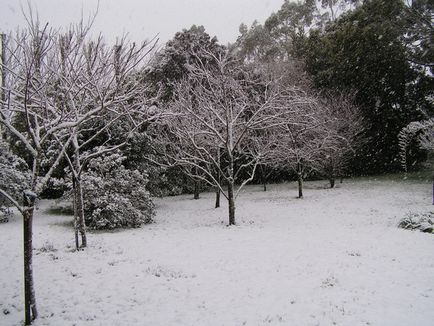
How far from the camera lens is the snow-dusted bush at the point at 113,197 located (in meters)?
12.1

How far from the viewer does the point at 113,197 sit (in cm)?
1216

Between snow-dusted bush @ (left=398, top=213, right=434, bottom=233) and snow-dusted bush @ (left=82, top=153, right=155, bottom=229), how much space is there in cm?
877

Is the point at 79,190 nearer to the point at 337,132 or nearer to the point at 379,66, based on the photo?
the point at 337,132

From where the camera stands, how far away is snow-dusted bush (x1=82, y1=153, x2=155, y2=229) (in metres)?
12.1

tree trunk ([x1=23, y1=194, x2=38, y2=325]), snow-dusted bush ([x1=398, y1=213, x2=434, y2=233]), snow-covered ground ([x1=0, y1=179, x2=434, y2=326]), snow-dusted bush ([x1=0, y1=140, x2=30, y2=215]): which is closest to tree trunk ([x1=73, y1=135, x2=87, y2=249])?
snow-covered ground ([x1=0, y1=179, x2=434, y2=326])

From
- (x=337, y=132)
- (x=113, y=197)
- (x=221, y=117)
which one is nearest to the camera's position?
(x=113, y=197)

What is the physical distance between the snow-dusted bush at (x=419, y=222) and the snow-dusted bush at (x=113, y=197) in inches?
345

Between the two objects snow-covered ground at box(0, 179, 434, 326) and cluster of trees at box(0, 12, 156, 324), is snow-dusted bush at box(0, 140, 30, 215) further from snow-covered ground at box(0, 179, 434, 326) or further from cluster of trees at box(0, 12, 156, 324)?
snow-covered ground at box(0, 179, 434, 326)

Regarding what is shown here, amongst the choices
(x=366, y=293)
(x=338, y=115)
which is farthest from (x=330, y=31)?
(x=366, y=293)

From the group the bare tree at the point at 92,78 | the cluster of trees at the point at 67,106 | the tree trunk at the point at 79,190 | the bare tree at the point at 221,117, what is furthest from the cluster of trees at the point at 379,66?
the tree trunk at the point at 79,190

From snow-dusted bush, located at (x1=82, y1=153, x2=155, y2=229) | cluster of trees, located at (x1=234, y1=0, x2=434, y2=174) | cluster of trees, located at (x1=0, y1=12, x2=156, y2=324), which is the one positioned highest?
cluster of trees, located at (x1=234, y1=0, x2=434, y2=174)

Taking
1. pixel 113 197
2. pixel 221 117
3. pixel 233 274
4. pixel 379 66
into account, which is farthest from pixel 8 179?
pixel 379 66

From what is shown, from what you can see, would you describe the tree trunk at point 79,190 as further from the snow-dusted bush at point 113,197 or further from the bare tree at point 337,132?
the bare tree at point 337,132

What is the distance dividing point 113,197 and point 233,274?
6461 millimetres
